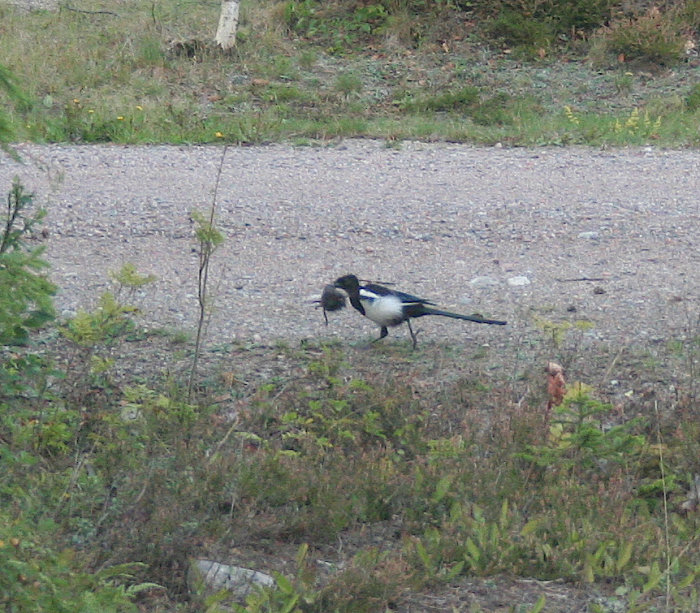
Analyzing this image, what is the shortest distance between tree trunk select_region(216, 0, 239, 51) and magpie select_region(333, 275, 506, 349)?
7390 millimetres

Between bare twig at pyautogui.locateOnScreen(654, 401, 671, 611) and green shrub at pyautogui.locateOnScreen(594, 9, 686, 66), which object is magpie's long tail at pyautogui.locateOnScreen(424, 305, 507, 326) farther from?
green shrub at pyautogui.locateOnScreen(594, 9, 686, 66)

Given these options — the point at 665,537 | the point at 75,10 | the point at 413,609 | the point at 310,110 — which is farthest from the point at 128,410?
the point at 75,10

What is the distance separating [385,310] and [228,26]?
7774 millimetres

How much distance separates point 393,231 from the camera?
7.40 m

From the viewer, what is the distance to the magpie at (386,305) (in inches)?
219

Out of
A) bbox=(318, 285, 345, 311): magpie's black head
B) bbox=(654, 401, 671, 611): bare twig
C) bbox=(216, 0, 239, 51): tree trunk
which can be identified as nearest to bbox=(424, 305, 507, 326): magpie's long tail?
bbox=(318, 285, 345, 311): magpie's black head

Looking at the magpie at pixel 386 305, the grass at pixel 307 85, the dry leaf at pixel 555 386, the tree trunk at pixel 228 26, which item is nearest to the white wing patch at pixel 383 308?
the magpie at pixel 386 305

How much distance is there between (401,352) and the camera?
5.70m

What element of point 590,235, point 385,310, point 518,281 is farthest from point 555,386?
point 590,235

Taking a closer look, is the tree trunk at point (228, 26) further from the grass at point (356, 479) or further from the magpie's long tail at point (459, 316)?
the grass at point (356, 479)

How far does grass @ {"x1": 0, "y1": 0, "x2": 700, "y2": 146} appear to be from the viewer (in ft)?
33.0

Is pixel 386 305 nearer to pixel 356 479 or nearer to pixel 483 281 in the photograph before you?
pixel 483 281

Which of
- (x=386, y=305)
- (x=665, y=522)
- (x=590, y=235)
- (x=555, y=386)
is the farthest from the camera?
(x=590, y=235)

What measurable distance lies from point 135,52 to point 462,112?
12.8 ft
